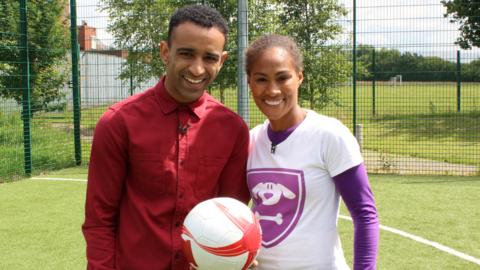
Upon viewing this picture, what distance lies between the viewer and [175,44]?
2.10 meters

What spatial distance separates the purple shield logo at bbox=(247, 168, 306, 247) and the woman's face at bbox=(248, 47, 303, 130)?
23 centimetres

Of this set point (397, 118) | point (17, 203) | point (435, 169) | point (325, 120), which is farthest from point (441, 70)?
point (325, 120)

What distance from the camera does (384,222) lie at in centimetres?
549

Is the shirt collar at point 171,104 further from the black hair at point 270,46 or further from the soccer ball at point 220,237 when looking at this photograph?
the soccer ball at point 220,237

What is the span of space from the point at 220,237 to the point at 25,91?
758 cm

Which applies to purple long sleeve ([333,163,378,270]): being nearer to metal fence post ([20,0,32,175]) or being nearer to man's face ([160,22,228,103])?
man's face ([160,22,228,103])

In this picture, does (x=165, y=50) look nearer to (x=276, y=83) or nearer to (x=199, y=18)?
(x=199, y=18)

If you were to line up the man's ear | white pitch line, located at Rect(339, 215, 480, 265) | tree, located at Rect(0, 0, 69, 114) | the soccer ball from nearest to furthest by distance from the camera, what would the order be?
the soccer ball → the man's ear → white pitch line, located at Rect(339, 215, 480, 265) → tree, located at Rect(0, 0, 69, 114)

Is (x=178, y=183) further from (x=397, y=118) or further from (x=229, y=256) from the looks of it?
(x=397, y=118)

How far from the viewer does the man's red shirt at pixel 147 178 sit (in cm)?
206

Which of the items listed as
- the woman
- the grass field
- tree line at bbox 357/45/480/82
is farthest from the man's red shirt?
tree line at bbox 357/45/480/82

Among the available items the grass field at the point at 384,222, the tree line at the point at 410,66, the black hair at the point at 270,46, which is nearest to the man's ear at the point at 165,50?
the black hair at the point at 270,46

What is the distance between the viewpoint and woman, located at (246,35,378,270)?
196cm

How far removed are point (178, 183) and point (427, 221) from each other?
13.3ft
